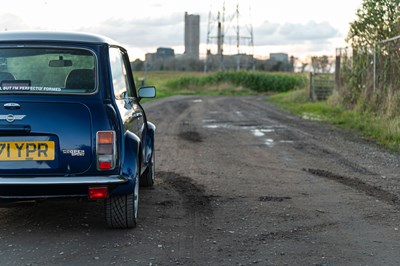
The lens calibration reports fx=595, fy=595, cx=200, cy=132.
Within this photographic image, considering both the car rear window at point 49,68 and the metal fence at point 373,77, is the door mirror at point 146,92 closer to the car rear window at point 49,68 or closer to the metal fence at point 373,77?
the car rear window at point 49,68

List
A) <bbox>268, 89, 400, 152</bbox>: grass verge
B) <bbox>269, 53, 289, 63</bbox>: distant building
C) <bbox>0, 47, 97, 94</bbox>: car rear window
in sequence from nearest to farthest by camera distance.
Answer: <bbox>0, 47, 97, 94</bbox>: car rear window < <bbox>268, 89, 400, 152</bbox>: grass verge < <bbox>269, 53, 289, 63</bbox>: distant building

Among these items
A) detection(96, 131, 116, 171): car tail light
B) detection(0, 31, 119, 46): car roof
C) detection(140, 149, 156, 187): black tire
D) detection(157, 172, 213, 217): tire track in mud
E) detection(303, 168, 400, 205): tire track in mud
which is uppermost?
detection(0, 31, 119, 46): car roof

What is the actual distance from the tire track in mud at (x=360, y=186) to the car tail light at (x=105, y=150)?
338 centimetres

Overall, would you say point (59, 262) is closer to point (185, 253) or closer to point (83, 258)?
point (83, 258)

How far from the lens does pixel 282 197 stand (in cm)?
703

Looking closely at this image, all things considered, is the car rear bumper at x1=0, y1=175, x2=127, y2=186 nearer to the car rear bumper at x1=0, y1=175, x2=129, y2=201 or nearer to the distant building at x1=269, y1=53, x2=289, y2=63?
the car rear bumper at x1=0, y1=175, x2=129, y2=201

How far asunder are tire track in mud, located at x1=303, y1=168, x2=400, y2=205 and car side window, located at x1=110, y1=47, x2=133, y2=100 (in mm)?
3156

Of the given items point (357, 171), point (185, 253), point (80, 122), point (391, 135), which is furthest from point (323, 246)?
point (391, 135)

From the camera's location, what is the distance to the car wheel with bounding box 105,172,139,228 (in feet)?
17.9

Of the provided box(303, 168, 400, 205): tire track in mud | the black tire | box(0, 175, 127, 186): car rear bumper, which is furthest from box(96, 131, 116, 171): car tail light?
box(303, 168, 400, 205): tire track in mud

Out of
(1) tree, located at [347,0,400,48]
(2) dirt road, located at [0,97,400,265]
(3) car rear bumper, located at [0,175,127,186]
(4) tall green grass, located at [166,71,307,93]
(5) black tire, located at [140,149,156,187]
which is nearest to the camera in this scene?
(2) dirt road, located at [0,97,400,265]

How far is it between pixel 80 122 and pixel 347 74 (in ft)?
55.7

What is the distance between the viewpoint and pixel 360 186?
7730 mm

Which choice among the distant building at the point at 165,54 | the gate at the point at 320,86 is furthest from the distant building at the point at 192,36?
the gate at the point at 320,86
